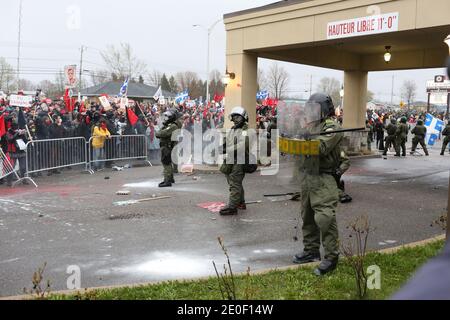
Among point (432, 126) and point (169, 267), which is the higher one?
point (432, 126)

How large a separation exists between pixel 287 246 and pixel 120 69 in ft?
165

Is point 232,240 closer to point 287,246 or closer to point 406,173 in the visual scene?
point 287,246

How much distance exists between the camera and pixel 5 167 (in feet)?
37.3

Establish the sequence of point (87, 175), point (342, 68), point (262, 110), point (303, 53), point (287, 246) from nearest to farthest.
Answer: point (287, 246), point (87, 175), point (303, 53), point (342, 68), point (262, 110)

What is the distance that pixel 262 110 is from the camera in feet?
72.8

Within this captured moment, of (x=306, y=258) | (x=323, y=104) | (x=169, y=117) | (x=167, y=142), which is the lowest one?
(x=306, y=258)

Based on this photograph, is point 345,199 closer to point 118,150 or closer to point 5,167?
point 5,167

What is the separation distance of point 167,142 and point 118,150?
168 inches

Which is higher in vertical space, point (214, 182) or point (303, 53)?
point (303, 53)

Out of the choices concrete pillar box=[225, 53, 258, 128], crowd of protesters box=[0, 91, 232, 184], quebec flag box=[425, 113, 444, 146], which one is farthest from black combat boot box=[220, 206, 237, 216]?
quebec flag box=[425, 113, 444, 146]

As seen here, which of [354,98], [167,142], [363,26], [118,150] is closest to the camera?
[363,26]

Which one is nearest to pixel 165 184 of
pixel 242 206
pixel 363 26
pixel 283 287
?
pixel 242 206

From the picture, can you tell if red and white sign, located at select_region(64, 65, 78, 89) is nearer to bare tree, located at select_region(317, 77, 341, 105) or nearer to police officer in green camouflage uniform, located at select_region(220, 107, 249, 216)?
police officer in green camouflage uniform, located at select_region(220, 107, 249, 216)

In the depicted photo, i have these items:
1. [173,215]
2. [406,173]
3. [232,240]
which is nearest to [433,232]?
[232,240]
